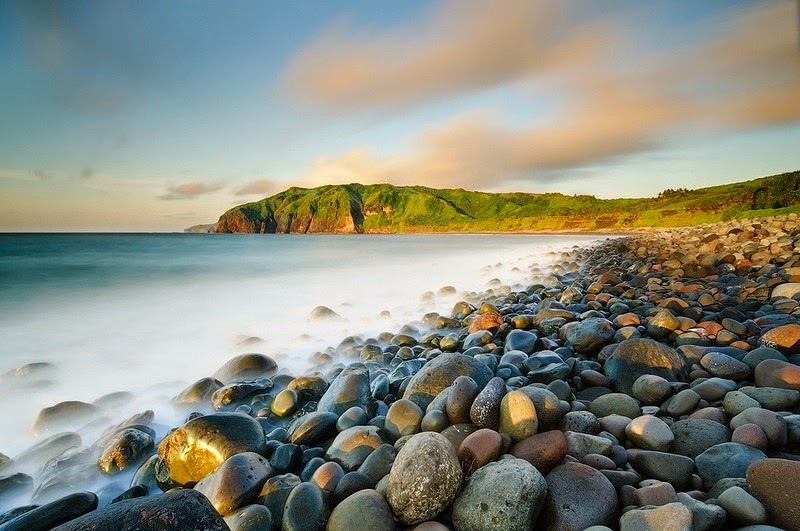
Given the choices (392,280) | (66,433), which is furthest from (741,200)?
(66,433)

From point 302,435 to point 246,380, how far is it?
5.74ft

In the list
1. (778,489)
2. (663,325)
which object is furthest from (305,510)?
(663,325)

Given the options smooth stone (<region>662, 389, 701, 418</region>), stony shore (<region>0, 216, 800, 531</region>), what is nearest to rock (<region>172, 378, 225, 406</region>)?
stony shore (<region>0, 216, 800, 531</region>)

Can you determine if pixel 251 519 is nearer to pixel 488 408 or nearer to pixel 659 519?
pixel 488 408

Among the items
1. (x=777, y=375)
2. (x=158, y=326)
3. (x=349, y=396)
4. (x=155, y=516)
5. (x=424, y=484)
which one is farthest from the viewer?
(x=158, y=326)

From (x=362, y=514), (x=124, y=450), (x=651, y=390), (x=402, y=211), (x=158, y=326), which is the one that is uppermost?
(x=402, y=211)

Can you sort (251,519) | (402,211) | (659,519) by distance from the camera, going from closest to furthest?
1. (659,519)
2. (251,519)
3. (402,211)

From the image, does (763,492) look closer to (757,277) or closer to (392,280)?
(757,277)

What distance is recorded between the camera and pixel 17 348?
22.4 feet

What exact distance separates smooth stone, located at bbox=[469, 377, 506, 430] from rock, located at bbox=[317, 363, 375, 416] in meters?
1.16

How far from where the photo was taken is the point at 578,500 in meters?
1.73

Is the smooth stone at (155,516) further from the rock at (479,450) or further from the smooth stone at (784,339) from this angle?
the smooth stone at (784,339)

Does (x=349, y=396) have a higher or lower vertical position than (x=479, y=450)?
lower

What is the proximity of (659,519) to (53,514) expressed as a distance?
292 centimetres
